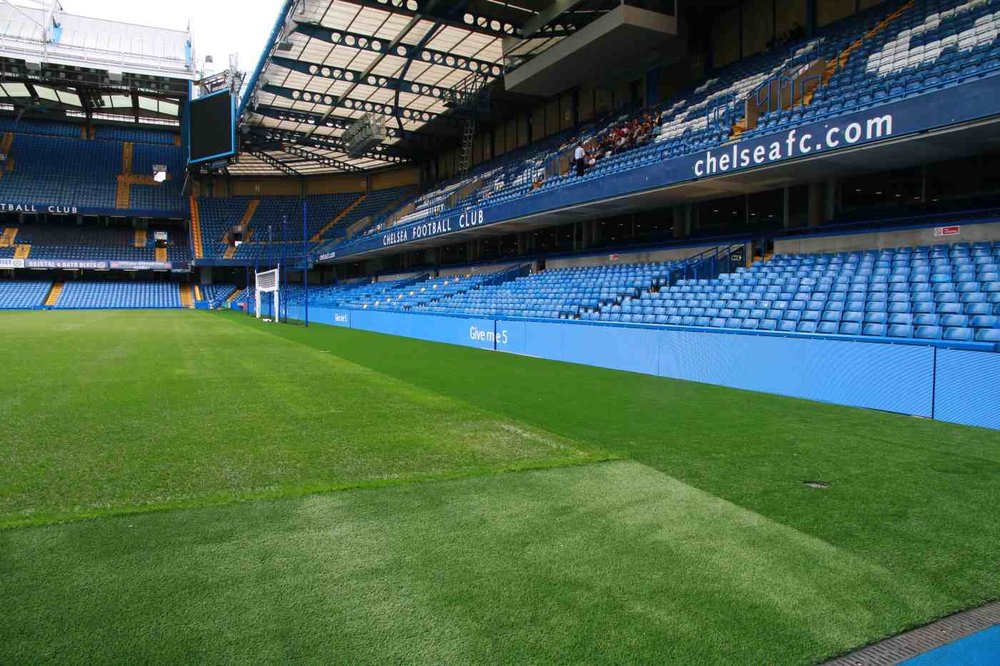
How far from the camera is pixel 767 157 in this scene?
43.4ft

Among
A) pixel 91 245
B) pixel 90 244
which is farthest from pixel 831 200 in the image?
pixel 90 244

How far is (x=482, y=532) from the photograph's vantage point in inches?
160

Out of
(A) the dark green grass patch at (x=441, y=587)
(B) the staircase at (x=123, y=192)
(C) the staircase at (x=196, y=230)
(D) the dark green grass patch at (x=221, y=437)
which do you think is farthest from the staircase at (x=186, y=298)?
(A) the dark green grass patch at (x=441, y=587)

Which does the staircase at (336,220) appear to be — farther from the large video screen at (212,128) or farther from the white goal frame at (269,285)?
the white goal frame at (269,285)

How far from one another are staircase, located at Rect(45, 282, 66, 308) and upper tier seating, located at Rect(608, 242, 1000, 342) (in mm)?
49990

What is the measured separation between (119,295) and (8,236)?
9791mm

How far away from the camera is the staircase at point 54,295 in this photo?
158 ft

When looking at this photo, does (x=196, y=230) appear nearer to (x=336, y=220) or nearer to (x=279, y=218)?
(x=279, y=218)

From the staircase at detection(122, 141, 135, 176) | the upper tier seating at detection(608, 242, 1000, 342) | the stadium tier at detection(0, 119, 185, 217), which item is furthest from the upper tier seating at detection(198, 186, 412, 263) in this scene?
the upper tier seating at detection(608, 242, 1000, 342)

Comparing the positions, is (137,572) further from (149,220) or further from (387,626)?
(149,220)

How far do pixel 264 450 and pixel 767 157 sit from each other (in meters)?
A: 11.7

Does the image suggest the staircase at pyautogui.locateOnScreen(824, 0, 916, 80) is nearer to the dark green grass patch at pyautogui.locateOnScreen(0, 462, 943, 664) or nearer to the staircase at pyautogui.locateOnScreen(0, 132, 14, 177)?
the dark green grass patch at pyautogui.locateOnScreen(0, 462, 943, 664)

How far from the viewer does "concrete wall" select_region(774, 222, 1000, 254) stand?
12.1 metres

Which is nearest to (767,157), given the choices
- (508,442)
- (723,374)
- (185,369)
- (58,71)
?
(723,374)
